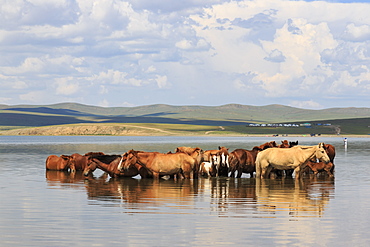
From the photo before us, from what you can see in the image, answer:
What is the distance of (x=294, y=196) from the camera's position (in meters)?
20.4

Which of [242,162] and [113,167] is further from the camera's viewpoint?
[242,162]

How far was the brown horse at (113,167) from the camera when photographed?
2767 cm

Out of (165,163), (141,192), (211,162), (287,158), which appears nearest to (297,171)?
(287,158)

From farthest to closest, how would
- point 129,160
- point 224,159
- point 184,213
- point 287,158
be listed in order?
point 224,159 < point 129,160 < point 287,158 < point 184,213

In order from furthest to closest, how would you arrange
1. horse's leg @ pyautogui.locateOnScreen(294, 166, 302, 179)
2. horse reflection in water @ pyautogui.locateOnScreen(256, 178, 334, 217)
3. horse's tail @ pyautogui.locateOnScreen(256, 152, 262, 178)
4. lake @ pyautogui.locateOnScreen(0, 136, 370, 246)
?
horse's tail @ pyautogui.locateOnScreen(256, 152, 262, 178) → horse's leg @ pyautogui.locateOnScreen(294, 166, 302, 179) → horse reflection in water @ pyautogui.locateOnScreen(256, 178, 334, 217) → lake @ pyautogui.locateOnScreen(0, 136, 370, 246)

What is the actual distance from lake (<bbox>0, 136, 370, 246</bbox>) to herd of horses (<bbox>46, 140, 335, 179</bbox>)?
966 mm

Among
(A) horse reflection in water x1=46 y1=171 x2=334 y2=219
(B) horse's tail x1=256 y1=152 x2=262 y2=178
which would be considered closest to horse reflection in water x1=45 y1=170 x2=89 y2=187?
(A) horse reflection in water x1=46 y1=171 x2=334 y2=219

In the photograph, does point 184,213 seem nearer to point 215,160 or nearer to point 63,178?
point 215,160

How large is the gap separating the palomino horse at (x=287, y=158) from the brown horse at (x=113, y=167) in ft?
18.0

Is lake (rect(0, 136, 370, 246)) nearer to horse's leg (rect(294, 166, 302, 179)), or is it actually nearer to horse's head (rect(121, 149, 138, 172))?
horse's leg (rect(294, 166, 302, 179))

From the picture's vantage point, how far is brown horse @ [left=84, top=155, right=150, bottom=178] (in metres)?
27.7

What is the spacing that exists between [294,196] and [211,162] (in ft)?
30.2

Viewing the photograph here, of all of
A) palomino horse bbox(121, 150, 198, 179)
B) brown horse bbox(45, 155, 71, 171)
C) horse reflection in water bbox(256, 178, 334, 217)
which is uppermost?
palomino horse bbox(121, 150, 198, 179)

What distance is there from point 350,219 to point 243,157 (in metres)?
14.2
